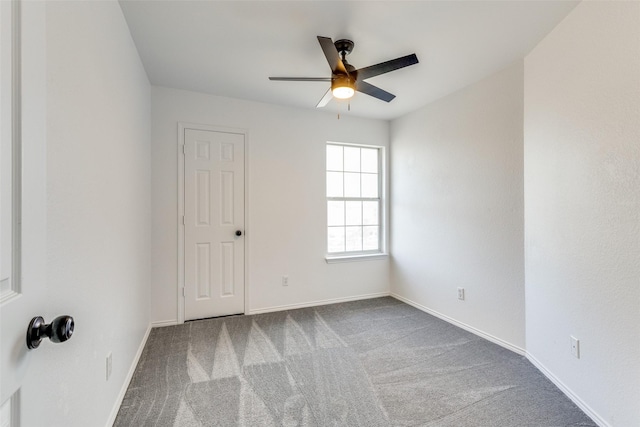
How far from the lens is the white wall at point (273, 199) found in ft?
9.70

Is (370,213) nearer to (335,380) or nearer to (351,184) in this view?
(351,184)

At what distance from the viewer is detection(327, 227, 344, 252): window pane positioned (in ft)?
12.4

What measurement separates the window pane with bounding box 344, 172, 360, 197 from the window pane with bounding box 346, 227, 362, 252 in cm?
48

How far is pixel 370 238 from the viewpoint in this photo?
4031 mm

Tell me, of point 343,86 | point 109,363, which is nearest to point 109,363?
point 109,363

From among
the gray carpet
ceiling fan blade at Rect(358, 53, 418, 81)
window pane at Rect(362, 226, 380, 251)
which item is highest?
ceiling fan blade at Rect(358, 53, 418, 81)

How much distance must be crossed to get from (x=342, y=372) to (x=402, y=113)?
10.1 feet

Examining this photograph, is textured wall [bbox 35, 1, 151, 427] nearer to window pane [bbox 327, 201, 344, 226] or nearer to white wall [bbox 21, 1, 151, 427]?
white wall [bbox 21, 1, 151, 427]

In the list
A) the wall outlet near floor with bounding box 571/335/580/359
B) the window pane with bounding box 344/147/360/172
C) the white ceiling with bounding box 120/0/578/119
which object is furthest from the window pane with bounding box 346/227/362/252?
the wall outlet near floor with bounding box 571/335/580/359

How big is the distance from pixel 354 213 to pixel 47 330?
3.48m

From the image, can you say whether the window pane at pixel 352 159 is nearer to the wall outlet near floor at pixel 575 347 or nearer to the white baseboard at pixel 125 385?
the wall outlet near floor at pixel 575 347

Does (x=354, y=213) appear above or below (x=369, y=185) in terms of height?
below

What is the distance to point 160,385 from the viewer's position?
77.3 inches

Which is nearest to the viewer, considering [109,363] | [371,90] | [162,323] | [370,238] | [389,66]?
[109,363]
